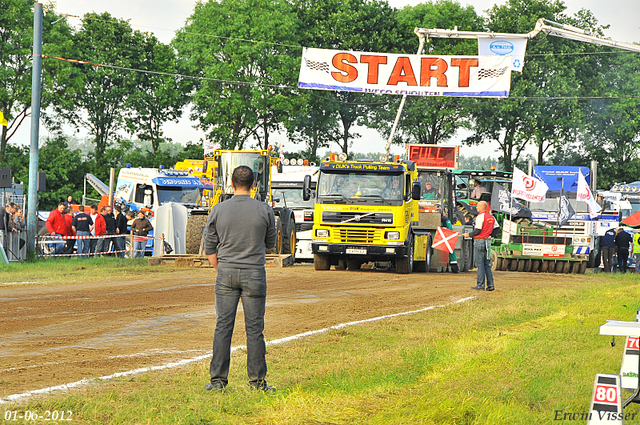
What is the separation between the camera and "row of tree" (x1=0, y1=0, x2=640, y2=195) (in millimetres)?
51906

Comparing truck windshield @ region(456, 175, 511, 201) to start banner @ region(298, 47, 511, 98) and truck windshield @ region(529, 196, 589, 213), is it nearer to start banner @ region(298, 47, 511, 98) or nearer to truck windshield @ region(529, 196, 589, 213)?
truck windshield @ region(529, 196, 589, 213)

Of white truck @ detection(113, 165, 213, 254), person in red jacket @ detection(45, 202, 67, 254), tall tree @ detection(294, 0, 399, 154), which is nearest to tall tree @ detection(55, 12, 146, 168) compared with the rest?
tall tree @ detection(294, 0, 399, 154)

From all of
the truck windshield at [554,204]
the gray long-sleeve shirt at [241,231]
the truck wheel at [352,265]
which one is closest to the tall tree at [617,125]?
the truck windshield at [554,204]

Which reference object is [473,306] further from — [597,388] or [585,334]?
[597,388]

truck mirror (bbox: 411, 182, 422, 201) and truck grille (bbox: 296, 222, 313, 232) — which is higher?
truck mirror (bbox: 411, 182, 422, 201)

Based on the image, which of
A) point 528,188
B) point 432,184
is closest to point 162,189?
point 432,184

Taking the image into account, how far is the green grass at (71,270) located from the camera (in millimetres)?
18531

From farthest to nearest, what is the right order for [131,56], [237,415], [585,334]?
[131,56] < [585,334] < [237,415]

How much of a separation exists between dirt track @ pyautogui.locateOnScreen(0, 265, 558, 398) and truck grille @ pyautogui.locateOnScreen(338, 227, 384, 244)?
66.1 inches

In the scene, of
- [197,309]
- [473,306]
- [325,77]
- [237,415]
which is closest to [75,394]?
[237,415]

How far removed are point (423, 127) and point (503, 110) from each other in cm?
565

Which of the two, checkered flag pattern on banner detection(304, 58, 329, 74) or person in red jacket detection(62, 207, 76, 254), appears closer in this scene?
person in red jacket detection(62, 207, 76, 254)

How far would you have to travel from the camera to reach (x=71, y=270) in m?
20.6

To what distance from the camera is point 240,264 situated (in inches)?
269
